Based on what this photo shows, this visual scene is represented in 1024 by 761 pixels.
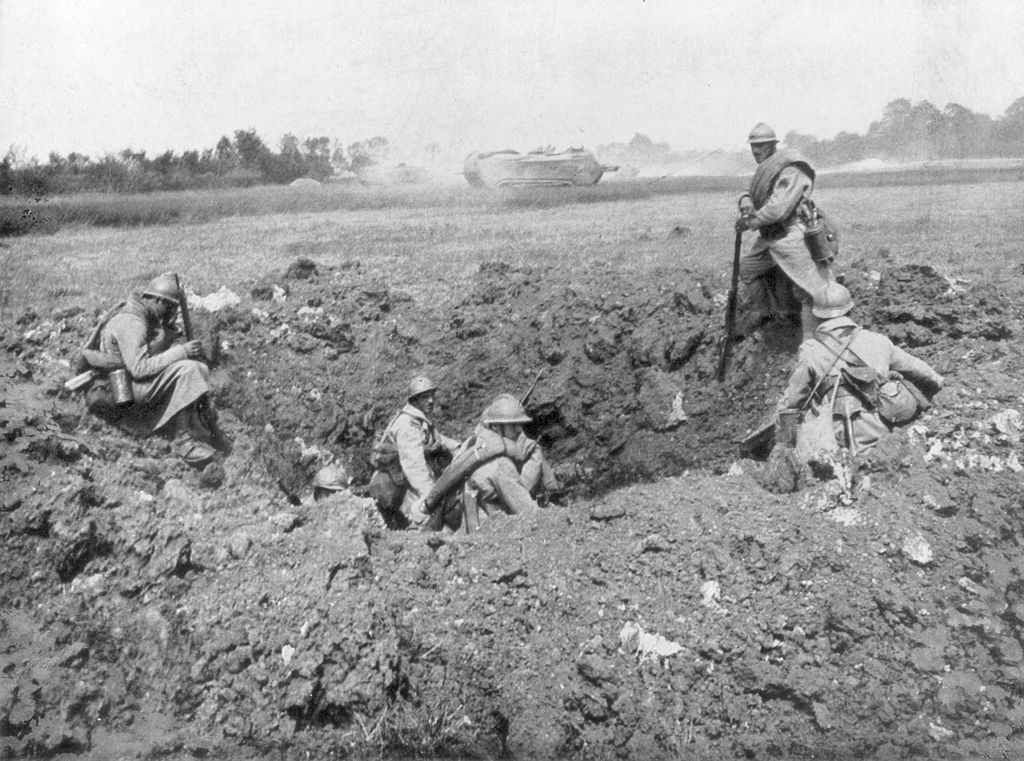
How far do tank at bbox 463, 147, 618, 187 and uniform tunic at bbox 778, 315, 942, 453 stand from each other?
671 cm

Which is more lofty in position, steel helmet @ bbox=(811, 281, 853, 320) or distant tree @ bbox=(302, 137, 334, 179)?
distant tree @ bbox=(302, 137, 334, 179)

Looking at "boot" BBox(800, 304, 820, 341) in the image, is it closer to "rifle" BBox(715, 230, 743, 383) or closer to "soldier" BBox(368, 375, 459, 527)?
"rifle" BBox(715, 230, 743, 383)

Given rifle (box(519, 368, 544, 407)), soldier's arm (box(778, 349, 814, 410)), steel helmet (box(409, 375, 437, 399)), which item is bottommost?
rifle (box(519, 368, 544, 407))

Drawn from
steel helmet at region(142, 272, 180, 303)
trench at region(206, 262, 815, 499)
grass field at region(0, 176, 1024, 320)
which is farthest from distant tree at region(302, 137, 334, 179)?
steel helmet at region(142, 272, 180, 303)

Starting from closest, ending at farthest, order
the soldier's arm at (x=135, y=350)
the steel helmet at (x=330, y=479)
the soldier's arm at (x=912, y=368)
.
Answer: the soldier's arm at (x=912, y=368) < the soldier's arm at (x=135, y=350) < the steel helmet at (x=330, y=479)

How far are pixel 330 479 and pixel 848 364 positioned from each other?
14.2ft

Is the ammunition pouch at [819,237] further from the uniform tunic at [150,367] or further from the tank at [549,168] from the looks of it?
the tank at [549,168]

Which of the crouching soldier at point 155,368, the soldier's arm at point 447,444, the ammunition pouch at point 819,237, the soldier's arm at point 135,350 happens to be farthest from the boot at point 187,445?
the ammunition pouch at point 819,237

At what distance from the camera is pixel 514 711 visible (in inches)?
187

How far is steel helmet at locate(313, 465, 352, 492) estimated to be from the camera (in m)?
7.71

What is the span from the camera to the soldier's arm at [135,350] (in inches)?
268

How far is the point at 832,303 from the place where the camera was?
6887 millimetres

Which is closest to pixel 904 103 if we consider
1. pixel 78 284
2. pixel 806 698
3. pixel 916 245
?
pixel 916 245

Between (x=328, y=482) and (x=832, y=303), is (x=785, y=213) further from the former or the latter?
(x=328, y=482)
